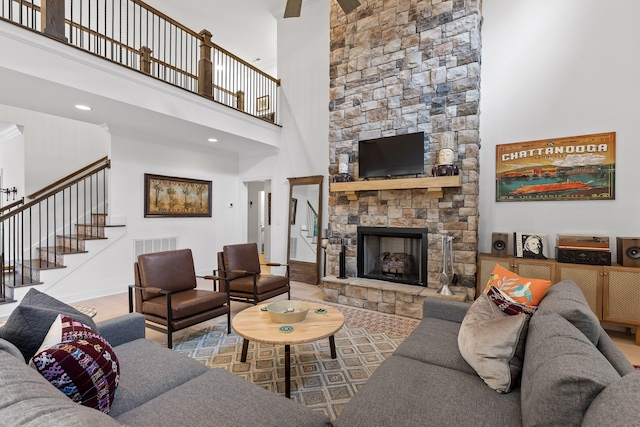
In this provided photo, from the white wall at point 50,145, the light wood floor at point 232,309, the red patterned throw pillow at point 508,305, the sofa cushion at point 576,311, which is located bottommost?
the light wood floor at point 232,309

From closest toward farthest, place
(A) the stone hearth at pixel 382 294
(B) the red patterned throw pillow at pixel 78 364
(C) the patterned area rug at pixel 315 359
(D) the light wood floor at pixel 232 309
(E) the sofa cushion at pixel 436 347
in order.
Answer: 1. (B) the red patterned throw pillow at pixel 78 364
2. (E) the sofa cushion at pixel 436 347
3. (C) the patterned area rug at pixel 315 359
4. (D) the light wood floor at pixel 232 309
5. (A) the stone hearth at pixel 382 294

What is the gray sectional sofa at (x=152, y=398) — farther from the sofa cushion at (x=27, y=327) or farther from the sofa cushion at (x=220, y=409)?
the sofa cushion at (x=27, y=327)

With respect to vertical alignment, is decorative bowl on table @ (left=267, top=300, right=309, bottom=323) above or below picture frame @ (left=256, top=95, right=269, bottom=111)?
below

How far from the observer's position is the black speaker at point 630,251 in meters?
3.10

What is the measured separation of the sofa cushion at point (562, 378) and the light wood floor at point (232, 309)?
2.42 meters

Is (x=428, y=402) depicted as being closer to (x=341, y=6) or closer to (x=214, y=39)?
(x=341, y=6)

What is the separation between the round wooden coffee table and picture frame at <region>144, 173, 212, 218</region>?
12.2 feet

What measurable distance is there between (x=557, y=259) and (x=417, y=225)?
156cm

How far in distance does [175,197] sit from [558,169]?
19.5ft

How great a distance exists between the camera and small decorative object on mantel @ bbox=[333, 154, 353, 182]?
4.60m

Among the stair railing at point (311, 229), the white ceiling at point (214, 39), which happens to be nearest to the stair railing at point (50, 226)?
the white ceiling at point (214, 39)

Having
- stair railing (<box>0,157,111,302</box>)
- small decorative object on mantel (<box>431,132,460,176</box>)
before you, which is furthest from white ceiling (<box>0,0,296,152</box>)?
small decorative object on mantel (<box>431,132,460,176</box>)

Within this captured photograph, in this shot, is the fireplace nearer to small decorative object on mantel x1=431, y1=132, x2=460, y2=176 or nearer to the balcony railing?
small decorative object on mantel x1=431, y1=132, x2=460, y2=176

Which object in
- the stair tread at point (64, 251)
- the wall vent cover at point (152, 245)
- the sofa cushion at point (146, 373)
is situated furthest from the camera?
the wall vent cover at point (152, 245)
